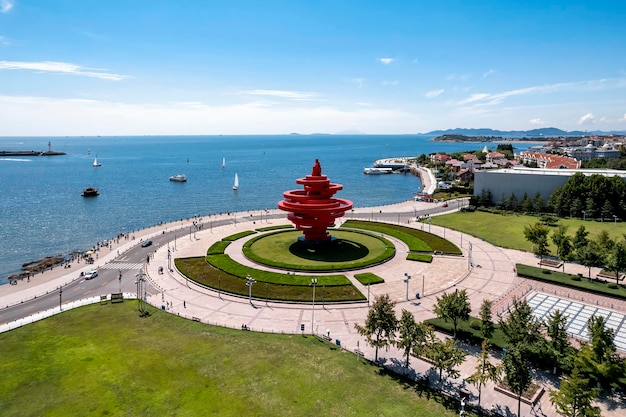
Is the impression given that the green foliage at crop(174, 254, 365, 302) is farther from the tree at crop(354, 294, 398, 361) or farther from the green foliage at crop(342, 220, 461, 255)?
the green foliage at crop(342, 220, 461, 255)

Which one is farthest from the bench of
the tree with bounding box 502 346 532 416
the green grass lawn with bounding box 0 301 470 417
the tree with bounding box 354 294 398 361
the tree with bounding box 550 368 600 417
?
the green grass lawn with bounding box 0 301 470 417

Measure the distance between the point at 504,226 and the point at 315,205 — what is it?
4474 centimetres

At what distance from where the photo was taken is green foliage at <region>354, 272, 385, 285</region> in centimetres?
5000

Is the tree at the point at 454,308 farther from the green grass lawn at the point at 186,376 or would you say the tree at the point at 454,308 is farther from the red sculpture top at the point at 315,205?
the red sculpture top at the point at 315,205

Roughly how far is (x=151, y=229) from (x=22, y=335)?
46361mm

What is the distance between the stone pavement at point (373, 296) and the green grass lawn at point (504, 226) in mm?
5248

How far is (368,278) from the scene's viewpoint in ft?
168

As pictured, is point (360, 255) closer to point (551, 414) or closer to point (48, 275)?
point (551, 414)

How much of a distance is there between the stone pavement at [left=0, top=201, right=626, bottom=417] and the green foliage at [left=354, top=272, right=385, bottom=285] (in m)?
0.71

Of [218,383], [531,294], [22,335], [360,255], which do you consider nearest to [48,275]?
[22,335]

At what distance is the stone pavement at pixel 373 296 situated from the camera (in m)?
33.7

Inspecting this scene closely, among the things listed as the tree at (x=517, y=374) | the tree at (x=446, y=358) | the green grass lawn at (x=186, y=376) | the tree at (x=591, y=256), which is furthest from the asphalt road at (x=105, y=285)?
the tree at (x=591, y=256)

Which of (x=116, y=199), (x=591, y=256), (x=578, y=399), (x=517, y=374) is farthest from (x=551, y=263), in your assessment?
(x=116, y=199)

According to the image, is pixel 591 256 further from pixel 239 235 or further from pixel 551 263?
pixel 239 235
